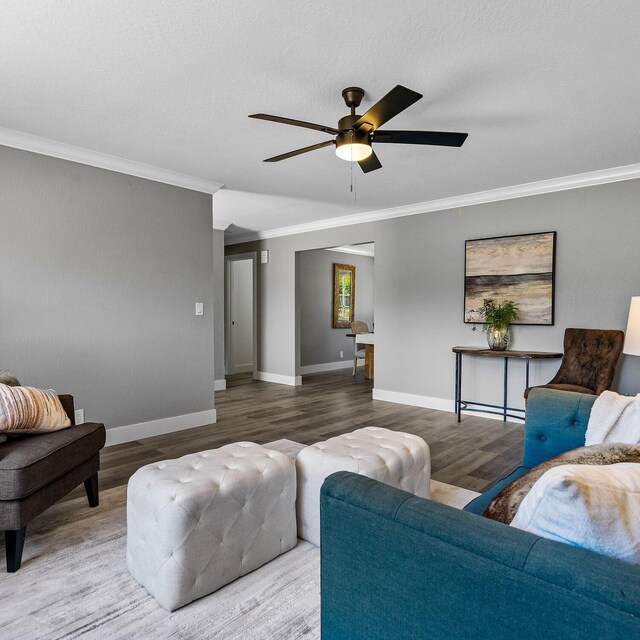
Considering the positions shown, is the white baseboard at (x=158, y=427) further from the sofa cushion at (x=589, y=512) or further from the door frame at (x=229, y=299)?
the sofa cushion at (x=589, y=512)

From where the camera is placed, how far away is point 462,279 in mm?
5109

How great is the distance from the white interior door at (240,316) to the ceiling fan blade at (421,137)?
234 inches

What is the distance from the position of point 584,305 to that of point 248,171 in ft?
11.2

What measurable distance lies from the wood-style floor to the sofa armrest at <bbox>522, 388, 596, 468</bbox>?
39.1 inches

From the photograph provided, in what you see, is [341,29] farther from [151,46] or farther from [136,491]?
[136,491]

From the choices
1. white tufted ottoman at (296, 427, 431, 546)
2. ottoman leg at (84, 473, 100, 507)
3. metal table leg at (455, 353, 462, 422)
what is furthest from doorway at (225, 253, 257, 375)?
white tufted ottoman at (296, 427, 431, 546)

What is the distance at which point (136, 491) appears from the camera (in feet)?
6.25

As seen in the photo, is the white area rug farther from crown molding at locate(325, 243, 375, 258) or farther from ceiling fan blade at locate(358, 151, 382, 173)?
crown molding at locate(325, 243, 375, 258)

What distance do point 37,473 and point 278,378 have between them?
17.0 feet

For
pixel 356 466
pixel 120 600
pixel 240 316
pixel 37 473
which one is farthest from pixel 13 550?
pixel 240 316

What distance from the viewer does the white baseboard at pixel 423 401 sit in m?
4.96

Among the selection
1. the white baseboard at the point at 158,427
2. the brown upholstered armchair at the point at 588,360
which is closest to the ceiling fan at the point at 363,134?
the brown upholstered armchair at the point at 588,360

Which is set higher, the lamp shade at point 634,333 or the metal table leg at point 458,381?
the lamp shade at point 634,333

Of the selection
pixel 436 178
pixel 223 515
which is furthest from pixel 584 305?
pixel 223 515
